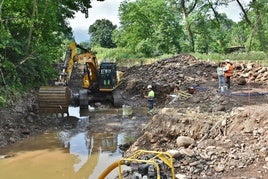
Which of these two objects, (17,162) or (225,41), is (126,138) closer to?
(17,162)

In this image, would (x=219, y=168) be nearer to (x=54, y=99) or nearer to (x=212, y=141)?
(x=212, y=141)

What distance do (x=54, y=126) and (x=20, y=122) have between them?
57.4 inches

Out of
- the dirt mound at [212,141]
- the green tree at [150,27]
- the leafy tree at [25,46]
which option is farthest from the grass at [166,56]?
the dirt mound at [212,141]

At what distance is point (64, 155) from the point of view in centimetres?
1279

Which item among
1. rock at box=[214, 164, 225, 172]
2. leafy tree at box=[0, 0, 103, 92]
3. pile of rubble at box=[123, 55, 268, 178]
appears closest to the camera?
rock at box=[214, 164, 225, 172]

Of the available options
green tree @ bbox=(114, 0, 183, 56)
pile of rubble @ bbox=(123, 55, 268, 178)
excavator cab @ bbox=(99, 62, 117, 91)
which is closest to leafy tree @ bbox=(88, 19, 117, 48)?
green tree @ bbox=(114, 0, 183, 56)

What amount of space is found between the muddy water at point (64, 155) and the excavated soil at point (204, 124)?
0.80 metres

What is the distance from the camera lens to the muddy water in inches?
435

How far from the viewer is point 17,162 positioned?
469 inches

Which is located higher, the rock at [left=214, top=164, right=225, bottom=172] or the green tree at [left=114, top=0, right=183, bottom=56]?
the green tree at [left=114, top=0, right=183, bottom=56]

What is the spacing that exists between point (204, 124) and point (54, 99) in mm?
5691

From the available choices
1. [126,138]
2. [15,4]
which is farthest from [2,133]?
[15,4]

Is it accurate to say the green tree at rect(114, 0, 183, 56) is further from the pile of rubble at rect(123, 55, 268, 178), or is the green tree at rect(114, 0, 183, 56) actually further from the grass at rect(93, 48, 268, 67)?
the pile of rubble at rect(123, 55, 268, 178)

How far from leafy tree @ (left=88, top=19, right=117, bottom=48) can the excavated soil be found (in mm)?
40252
